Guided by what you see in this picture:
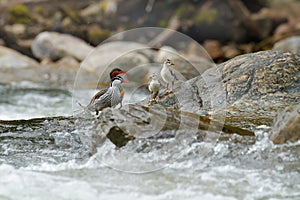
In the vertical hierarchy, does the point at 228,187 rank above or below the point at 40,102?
below

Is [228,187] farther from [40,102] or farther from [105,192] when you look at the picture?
[40,102]

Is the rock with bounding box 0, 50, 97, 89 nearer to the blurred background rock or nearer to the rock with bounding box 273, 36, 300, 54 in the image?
the blurred background rock

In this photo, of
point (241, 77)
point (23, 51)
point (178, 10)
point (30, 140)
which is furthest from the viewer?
point (178, 10)

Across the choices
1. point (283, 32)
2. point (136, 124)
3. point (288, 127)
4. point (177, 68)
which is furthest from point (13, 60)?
point (288, 127)

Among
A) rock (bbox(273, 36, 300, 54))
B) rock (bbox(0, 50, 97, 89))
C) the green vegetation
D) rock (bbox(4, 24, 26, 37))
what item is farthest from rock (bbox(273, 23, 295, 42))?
the green vegetation

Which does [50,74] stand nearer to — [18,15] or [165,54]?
[165,54]

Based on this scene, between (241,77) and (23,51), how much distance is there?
9.98 metres

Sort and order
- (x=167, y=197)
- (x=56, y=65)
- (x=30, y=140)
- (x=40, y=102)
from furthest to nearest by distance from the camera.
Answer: (x=56, y=65), (x=40, y=102), (x=30, y=140), (x=167, y=197)

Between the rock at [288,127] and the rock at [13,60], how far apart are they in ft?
31.3

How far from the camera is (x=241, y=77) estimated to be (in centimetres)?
599

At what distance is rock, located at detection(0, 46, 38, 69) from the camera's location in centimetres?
1308

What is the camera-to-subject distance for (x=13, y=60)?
13.3m

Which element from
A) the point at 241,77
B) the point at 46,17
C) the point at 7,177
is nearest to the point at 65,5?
the point at 46,17

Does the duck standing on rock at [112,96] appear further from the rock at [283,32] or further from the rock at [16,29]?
the rock at [16,29]
